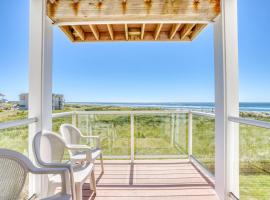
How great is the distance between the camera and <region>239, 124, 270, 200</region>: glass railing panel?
2.26 metres

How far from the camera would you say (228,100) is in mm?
2721

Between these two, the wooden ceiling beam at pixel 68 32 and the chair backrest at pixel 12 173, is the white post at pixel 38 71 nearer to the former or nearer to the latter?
the wooden ceiling beam at pixel 68 32

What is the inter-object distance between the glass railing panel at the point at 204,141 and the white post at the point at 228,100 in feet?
3.08

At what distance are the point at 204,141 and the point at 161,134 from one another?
3.27 ft

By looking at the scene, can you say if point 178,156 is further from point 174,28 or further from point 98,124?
point 174,28

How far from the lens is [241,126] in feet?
8.54

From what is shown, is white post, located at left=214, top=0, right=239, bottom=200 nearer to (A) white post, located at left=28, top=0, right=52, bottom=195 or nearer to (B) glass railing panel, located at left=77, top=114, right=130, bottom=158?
(A) white post, located at left=28, top=0, right=52, bottom=195

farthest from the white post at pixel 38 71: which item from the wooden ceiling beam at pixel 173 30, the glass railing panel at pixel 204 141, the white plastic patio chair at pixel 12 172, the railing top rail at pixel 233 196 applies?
the glass railing panel at pixel 204 141

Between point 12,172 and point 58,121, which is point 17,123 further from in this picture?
point 58,121

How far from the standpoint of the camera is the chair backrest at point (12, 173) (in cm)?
160

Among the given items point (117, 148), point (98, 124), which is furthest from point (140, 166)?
point (98, 124)

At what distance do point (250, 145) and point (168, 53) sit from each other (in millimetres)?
19313

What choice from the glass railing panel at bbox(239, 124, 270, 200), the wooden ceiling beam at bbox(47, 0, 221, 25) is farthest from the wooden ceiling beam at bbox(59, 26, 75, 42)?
the glass railing panel at bbox(239, 124, 270, 200)

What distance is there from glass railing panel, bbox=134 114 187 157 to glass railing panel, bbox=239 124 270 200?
7.33ft
